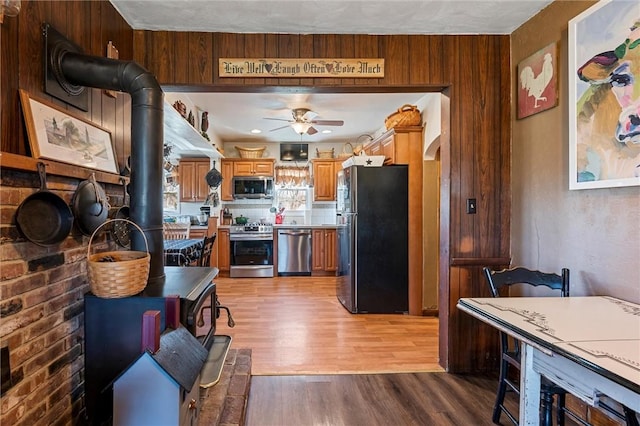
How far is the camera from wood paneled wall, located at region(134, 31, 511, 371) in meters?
2.42

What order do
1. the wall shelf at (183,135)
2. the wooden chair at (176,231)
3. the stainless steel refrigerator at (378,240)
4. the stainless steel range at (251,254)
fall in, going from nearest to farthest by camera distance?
the wall shelf at (183,135)
the stainless steel refrigerator at (378,240)
the wooden chair at (176,231)
the stainless steel range at (251,254)

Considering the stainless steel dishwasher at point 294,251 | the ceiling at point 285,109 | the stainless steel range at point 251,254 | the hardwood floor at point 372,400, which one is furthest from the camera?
the stainless steel dishwasher at point 294,251

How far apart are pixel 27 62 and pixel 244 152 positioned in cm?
506

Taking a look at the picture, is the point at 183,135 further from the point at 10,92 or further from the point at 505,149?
the point at 505,149

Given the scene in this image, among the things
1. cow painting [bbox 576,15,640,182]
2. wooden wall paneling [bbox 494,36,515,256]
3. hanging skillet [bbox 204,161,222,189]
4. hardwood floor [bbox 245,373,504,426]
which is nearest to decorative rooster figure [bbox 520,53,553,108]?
wooden wall paneling [bbox 494,36,515,256]

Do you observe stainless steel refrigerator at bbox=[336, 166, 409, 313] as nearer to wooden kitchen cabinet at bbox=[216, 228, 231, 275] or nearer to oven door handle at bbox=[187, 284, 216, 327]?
oven door handle at bbox=[187, 284, 216, 327]

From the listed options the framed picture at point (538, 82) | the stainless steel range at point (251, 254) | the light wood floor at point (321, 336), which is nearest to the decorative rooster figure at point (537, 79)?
the framed picture at point (538, 82)

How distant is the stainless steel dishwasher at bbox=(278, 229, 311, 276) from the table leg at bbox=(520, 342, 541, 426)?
4.76 metres

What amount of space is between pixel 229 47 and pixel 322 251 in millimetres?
4112

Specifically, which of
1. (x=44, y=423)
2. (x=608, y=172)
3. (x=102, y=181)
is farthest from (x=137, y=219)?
(x=608, y=172)

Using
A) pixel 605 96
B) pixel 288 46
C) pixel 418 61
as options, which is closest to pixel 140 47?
pixel 288 46

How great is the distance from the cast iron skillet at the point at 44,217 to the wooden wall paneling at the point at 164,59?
51.4 inches

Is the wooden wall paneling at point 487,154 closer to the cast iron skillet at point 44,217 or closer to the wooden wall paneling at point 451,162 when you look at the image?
the wooden wall paneling at point 451,162

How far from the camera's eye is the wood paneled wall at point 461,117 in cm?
242
